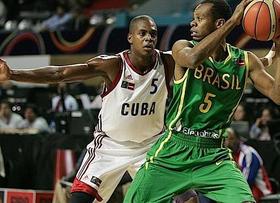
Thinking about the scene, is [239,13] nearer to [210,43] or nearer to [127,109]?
[210,43]

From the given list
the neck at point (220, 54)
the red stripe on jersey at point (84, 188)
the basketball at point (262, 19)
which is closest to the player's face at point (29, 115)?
the red stripe on jersey at point (84, 188)

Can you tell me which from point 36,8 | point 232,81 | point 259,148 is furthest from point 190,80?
point 36,8

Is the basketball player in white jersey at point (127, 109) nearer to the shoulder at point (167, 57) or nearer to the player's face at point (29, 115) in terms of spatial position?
the shoulder at point (167, 57)

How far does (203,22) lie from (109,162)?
5.08 feet

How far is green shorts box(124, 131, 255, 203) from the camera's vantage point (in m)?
5.29

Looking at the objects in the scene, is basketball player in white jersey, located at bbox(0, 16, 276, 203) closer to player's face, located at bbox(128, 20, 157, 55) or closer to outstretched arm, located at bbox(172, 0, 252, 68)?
player's face, located at bbox(128, 20, 157, 55)

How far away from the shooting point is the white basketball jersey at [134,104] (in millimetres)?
6285

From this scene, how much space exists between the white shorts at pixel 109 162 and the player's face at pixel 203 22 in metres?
1.33

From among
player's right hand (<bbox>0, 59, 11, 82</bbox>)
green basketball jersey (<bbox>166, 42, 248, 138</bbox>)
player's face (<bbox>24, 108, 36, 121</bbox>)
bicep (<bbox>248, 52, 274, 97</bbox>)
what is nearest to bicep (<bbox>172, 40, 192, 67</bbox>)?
green basketball jersey (<bbox>166, 42, 248, 138</bbox>)

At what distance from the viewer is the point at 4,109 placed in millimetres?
11961

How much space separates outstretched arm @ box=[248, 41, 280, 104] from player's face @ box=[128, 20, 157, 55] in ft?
3.58

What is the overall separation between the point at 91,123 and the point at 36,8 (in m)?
9.44

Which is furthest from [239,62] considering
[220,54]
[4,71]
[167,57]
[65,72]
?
[4,71]

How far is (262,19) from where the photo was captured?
516 cm
